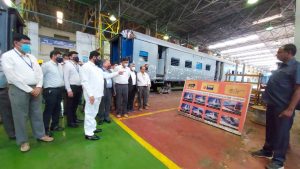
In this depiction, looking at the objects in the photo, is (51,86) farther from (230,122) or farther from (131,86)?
(230,122)

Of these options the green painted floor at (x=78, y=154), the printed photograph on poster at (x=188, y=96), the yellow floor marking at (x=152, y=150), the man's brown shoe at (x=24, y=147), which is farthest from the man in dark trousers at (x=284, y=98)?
the man's brown shoe at (x=24, y=147)

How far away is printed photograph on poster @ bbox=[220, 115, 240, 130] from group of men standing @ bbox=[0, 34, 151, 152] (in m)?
2.72

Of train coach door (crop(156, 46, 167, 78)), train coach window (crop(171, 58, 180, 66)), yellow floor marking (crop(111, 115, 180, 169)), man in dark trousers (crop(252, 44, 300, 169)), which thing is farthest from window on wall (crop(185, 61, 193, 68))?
man in dark trousers (crop(252, 44, 300, 169))

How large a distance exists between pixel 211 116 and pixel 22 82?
4.00m

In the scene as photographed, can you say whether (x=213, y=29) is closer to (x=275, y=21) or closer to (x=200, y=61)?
(x=275, y=21)

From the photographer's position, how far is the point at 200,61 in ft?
36.9

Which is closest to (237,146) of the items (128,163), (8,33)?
(128,163)

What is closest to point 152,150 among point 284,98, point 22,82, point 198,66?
point 284,98

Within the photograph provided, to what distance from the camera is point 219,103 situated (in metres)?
3.75

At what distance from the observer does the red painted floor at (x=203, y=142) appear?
90.7 inches

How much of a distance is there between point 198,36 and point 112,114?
16.5 m

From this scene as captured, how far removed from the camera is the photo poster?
3.37 m

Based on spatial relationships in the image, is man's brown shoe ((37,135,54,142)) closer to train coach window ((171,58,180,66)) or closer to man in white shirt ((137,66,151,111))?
man in white shirt ((137,66,151,111))

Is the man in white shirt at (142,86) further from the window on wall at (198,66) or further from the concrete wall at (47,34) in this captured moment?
the concrete wall at (47,34)
